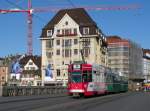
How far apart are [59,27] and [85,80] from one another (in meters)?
80.3

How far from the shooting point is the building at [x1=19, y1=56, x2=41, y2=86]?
135 m

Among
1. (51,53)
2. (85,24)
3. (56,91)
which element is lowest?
(56,91)

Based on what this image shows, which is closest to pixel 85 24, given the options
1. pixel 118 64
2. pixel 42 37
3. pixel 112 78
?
pixel 42 37

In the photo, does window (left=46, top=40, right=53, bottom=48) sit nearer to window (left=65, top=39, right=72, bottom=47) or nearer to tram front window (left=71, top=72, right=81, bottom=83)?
window (left=65, top=39, right=72, bottom=47)

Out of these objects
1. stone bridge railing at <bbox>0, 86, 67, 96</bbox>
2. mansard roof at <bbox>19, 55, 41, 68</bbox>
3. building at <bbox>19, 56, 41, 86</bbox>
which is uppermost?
mansard roof at <bbox>19, 55, 41, 68</bbox>

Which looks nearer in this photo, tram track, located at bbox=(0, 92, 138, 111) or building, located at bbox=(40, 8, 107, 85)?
tram track, located at bbox=(0, 92, 138, 111)

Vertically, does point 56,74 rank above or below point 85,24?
below

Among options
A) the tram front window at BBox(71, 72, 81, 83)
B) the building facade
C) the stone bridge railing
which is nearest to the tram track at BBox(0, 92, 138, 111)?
the tram front window at BBox(71, 72, 81, 83)

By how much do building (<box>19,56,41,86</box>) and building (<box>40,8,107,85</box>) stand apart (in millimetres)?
11106

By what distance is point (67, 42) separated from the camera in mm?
122750

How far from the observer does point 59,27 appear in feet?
403

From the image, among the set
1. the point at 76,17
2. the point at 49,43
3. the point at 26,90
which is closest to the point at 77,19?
the point at 76,17

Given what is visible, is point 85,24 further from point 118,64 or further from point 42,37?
point 118,64

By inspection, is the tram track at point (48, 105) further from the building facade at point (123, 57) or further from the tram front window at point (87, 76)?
A: the building facade at point (123, 57)
